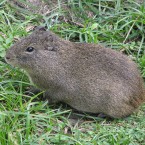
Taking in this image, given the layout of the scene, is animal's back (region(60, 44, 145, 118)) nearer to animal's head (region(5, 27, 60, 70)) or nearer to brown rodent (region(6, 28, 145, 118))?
brown rodent (region(6, 28, 145, 118))

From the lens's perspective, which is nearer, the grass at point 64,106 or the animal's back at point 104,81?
the grass at point 64,106

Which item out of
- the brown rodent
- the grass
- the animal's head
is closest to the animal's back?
the brown rodent

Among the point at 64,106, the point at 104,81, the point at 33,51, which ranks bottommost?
the point at 64,106

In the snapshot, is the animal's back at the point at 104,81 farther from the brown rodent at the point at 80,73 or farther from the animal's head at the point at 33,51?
the animal's head at the point at 33,51

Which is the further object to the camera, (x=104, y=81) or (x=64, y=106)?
(x=64, y=106)

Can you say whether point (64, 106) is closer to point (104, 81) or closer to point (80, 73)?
point (80, 73)

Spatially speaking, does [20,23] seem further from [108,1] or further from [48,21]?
[108,1]

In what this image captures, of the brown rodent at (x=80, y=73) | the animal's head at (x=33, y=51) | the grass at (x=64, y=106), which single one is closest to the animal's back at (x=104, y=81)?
the brown rodent at (x=80, y=73)

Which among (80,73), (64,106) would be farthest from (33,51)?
(64,106)
